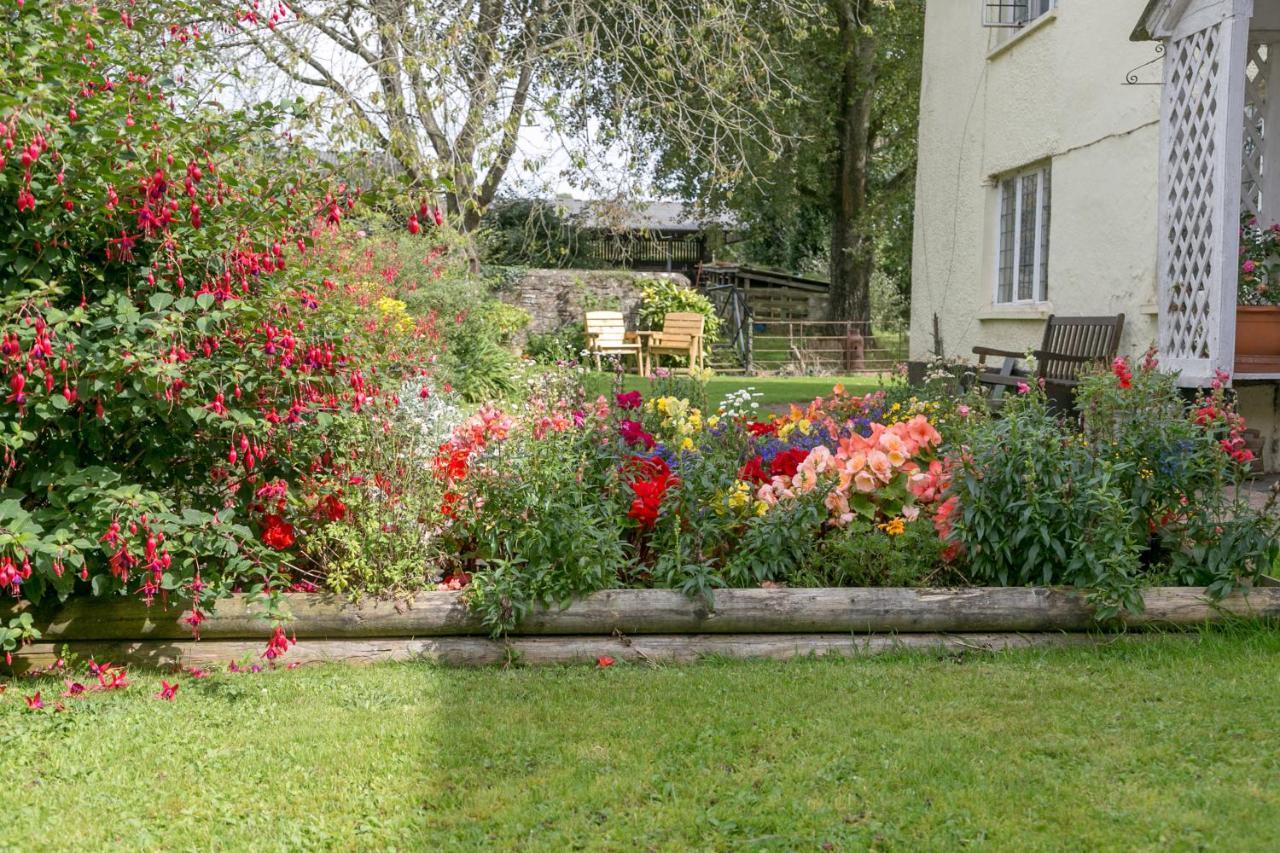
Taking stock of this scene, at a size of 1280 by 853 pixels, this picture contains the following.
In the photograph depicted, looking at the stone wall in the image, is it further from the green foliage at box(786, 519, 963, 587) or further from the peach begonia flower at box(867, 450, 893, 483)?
the green foliage at box(786, 519, 963, 587)

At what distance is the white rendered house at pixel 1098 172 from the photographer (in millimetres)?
6996

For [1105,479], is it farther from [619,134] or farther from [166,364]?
[619,134]

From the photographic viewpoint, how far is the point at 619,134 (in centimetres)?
921

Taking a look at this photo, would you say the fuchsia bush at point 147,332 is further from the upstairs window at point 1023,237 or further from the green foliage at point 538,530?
the upstairs window at point 1023,237

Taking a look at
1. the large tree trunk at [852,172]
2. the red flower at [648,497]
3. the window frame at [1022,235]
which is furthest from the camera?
the large tree trunk at [852,172]

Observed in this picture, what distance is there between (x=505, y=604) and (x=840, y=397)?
295 cm

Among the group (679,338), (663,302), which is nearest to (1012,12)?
(679,338)

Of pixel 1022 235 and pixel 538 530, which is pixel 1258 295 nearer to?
pixel 1022 235

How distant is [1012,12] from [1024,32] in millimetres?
702

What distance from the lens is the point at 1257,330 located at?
7484 mm

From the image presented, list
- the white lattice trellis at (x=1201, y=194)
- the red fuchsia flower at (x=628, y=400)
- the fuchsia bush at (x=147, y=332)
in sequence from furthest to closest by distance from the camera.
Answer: the white lattice trellis at (x=1201, y=194) < the red fuchsia flower at (x=628, y=400) < the fuchsia bush at (x=147, y=332)

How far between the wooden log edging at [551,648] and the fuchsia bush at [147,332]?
0.71 ft

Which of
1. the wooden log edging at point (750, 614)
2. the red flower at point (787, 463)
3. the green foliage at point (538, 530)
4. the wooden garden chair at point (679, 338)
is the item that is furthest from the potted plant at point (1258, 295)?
the wooden garden chair at point (679, 338)

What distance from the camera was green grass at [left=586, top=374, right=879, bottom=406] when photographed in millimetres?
13695
